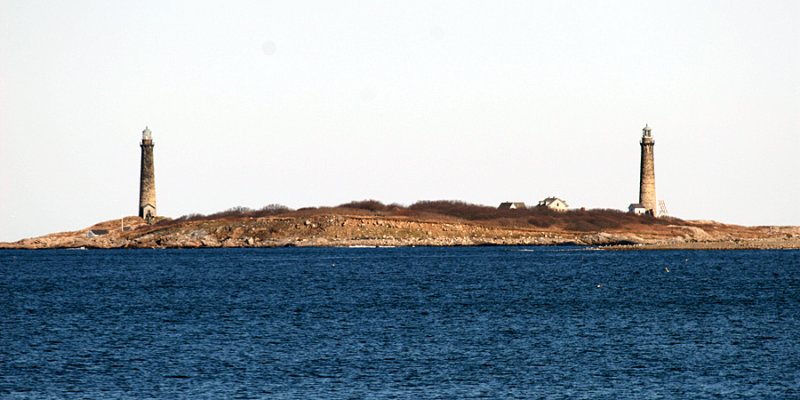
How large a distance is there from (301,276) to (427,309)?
3478 cm

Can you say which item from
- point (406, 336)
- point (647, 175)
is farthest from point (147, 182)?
point (406, 336)

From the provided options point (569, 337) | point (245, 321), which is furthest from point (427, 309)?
point (569, 337)

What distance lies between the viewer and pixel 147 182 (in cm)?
18462

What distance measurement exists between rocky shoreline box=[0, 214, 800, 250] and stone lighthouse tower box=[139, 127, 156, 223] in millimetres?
2749

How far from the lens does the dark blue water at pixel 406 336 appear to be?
35938mm

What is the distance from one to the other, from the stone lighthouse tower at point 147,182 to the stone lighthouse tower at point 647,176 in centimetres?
8483

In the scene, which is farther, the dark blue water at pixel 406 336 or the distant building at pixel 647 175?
the distant building at pixel 647 175

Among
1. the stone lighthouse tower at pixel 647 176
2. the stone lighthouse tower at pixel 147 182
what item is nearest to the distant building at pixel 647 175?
the stone lighthouse tower at pixel 647 176

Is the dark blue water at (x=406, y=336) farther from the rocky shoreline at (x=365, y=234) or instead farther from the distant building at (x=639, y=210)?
the distant building at (x=639, y=210)

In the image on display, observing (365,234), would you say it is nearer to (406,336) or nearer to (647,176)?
(647,176)

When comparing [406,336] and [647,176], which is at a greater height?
[647,176]

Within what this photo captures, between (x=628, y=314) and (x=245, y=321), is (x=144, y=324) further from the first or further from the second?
(x=628, y=314)

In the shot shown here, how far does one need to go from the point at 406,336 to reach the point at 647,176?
140m

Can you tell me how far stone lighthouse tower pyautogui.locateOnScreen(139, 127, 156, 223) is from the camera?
18350 centimetres
